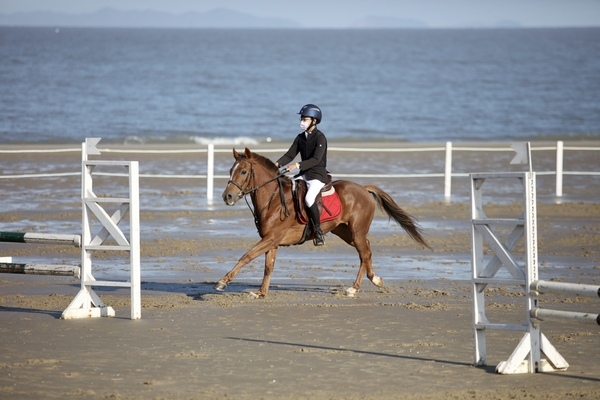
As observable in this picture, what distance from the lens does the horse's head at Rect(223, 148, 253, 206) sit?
40.9ft

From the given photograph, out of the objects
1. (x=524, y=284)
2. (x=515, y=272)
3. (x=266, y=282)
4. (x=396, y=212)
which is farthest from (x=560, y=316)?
(x=396, y=212)

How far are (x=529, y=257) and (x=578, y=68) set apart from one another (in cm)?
10392

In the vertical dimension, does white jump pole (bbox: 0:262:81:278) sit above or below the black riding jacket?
below

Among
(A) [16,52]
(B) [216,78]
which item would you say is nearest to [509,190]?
(B) [216,78]

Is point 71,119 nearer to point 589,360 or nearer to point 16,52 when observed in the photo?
point 589,360

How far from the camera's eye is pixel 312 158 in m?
13.0

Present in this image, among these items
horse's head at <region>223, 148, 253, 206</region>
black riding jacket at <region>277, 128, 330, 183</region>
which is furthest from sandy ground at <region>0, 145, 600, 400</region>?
black riding jacket at <region>277, 128, 330, 183</region>

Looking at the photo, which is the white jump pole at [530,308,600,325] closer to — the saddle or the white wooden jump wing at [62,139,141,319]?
the white wooden jump wing at [62,139,141,319]

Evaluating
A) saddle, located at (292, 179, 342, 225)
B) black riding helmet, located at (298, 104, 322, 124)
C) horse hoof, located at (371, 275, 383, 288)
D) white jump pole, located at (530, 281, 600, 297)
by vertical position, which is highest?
black riding helmet, located at (298, 104, 322, 124)

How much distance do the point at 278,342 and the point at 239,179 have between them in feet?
9.93

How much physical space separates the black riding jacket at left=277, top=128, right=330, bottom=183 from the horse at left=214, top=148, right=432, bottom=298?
0.84 ft

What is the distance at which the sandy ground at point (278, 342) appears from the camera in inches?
329

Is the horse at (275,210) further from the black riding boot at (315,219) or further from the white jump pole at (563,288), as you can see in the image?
the white jump pole at (563,288)

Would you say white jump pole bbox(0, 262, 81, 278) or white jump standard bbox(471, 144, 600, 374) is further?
white jump pole bbox(0, 262, 81, 278)
